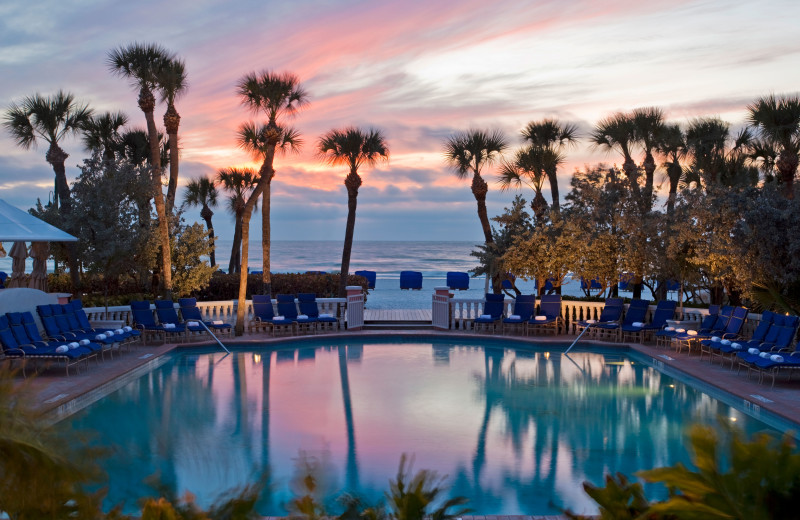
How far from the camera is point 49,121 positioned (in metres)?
20.0

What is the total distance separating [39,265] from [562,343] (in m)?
13.2

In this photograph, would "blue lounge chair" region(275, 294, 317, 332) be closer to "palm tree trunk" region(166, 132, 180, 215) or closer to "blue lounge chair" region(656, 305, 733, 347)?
"palm tree trunk" region(166, 132, 180, 215)

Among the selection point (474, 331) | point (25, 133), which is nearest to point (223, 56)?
point (25, 133)

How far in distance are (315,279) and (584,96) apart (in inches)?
416

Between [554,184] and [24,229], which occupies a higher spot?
[554,184]

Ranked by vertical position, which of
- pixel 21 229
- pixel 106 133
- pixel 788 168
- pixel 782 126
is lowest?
pixel 21 229

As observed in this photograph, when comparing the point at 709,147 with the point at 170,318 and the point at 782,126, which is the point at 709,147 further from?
the point at 170,318

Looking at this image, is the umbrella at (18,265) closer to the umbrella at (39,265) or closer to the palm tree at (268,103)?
the umbrella at (39,265)

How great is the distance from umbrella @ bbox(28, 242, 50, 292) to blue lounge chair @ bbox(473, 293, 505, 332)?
10.8 metres

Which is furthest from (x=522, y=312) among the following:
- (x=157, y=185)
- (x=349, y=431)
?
(x=157, y=185)

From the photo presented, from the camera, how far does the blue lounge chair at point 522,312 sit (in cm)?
1634

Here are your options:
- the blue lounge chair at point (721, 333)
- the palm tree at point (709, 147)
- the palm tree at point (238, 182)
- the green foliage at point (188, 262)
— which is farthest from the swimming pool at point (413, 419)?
the palm tree at point (238, 182)

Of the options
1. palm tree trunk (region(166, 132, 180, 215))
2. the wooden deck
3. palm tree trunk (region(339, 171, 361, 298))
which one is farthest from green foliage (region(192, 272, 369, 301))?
the wooden deck

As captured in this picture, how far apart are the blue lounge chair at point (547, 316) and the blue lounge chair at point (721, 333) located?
3.03 metres
